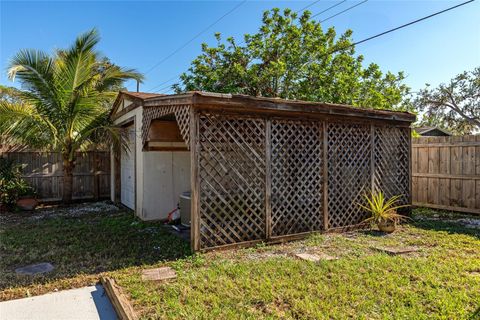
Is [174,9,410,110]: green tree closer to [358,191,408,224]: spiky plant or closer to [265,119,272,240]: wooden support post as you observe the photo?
[358,191,408,224]: spiky plant

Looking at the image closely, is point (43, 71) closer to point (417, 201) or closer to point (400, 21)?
point (400, 21)

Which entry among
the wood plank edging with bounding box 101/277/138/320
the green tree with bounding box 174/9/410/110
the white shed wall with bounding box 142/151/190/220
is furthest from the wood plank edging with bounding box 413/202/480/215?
the wood plank edging with bounding box 101/277/138/320

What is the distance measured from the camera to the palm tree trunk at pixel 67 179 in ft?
29.9

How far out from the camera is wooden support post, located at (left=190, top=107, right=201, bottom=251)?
4590 mm

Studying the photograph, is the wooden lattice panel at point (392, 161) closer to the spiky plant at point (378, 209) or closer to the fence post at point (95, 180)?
the spiky plant at point (378, 209)

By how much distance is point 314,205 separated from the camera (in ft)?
18.9

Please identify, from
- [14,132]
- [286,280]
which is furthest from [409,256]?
[14,132]

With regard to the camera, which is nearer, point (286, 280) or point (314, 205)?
point (286, 280)

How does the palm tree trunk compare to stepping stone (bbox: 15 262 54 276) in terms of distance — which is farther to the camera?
the palm tree trunk

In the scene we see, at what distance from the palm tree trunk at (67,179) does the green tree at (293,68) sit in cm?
574

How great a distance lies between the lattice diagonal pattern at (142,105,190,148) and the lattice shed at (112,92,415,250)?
0.02 metres

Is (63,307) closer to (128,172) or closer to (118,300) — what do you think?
(118,300)

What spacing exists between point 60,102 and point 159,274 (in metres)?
6.56

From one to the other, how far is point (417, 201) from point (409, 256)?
4.78 m
